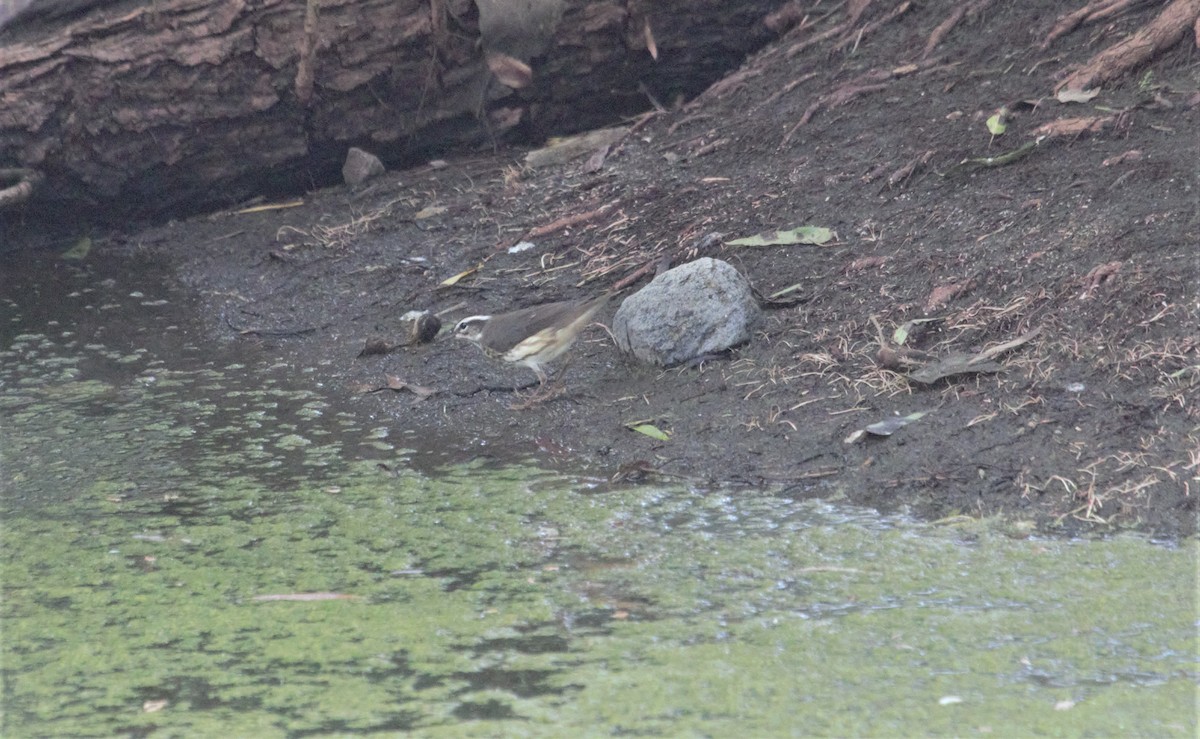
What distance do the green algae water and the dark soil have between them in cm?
35

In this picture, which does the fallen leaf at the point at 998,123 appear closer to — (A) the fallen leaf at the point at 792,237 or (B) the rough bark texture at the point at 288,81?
(A) the fallen leaf at the point at 792,237

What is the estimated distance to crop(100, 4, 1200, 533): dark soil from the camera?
4.20 meters

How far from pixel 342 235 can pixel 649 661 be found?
4.90m

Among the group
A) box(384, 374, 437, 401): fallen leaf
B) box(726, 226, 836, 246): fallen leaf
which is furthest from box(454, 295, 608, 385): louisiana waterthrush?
box(726, 226, 836, 246): fallen leaf

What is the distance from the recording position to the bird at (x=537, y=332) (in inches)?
209

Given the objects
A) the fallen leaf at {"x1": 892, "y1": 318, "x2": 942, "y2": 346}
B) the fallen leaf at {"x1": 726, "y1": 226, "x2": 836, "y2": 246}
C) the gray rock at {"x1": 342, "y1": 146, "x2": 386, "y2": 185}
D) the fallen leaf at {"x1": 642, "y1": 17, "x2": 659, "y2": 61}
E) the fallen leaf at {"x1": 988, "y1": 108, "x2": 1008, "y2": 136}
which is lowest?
the fallen leaf at {"x1": 892, "y1": 318, "x2": 942, "y2": 346}

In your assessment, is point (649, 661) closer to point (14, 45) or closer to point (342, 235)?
point (342, 235)

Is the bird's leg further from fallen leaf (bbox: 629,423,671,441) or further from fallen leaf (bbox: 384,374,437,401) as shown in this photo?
fallen leaf (bbox: 629,423,671,441)

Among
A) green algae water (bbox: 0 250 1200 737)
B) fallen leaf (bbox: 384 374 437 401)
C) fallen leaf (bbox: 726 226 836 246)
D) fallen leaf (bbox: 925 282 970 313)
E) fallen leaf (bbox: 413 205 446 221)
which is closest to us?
green algae water (bbox: 0 250 1200 737)

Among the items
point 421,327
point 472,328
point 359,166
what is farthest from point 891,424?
point 359,166

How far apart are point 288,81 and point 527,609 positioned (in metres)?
5.08

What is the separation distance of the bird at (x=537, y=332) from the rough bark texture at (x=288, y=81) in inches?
114

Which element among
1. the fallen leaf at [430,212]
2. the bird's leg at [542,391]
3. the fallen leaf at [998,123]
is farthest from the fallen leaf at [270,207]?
the fallen leaf at [998,123]

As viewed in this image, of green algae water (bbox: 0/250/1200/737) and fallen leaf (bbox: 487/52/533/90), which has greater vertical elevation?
fallen leaf (bbox: 487/52/533/90)
